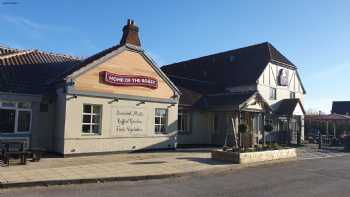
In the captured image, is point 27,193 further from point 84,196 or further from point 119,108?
point 119,108

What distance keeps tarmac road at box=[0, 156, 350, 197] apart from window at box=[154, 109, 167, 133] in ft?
22.8

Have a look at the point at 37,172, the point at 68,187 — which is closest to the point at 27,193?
the point at 68,187

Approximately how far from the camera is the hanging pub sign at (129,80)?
59.8 ft

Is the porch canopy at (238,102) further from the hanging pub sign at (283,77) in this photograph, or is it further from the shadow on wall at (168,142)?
the hanging pub sign at (283,77)

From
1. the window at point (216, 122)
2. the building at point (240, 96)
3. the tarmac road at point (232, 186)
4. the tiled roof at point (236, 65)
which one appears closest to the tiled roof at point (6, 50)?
the building at point (240, 96)

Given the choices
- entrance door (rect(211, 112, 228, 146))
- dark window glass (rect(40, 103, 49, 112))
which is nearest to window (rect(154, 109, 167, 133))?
entrance door (rect(211, 112, 228, 146))

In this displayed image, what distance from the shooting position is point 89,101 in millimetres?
17453

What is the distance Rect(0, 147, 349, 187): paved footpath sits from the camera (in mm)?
10859

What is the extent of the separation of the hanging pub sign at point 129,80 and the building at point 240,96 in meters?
3.86

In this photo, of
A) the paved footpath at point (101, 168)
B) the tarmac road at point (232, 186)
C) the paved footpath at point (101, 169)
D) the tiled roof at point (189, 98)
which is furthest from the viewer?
the tiled roof at point (189, 98)

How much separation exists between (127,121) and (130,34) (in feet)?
16.2

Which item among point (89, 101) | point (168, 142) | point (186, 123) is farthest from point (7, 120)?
point (186, 123)

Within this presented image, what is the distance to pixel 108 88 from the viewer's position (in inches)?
719

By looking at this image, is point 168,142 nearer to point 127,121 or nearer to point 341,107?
point 127,121
